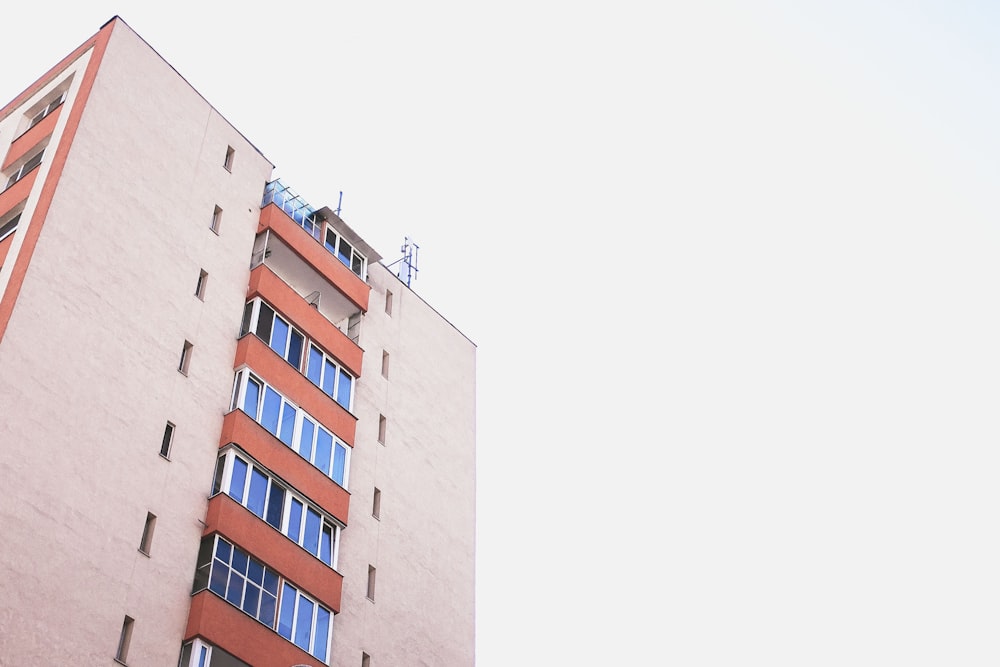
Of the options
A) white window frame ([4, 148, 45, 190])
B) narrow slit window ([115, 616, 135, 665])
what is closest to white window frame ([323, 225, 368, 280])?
white window frame ([4, 148, 45, 190])

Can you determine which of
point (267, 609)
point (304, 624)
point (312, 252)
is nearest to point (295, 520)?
point (304, 624)

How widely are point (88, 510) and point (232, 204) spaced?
15.3 m

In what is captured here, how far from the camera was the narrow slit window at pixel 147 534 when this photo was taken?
3328cm

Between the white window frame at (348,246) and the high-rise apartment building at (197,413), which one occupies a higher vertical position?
the white window frame at (348,246)

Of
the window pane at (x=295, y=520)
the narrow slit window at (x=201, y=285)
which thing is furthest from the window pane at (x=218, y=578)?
the narrow slit window at (x=201, y=285)

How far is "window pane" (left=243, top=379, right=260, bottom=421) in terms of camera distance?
128 feet

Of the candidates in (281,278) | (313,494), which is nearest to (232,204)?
(281,278)

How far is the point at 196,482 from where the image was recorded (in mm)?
35969

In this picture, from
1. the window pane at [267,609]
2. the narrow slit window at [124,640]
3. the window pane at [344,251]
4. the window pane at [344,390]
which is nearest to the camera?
the narrow slit window at [124,640]

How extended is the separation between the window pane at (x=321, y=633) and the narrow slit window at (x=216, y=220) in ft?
46.1

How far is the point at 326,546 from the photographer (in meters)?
39.8

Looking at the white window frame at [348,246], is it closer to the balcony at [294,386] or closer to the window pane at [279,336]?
the window pane at [279,336]

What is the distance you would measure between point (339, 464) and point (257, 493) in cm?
461

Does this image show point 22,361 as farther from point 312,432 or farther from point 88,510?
point 312,432
